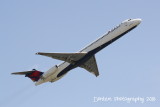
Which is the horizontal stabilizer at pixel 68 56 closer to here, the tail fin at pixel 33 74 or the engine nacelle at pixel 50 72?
the engine nacelle at pixel 50 72

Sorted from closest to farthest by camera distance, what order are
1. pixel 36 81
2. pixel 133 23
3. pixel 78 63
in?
pixel 133 23, pixel 78 63, pixel 36 81

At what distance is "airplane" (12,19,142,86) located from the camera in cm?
5562

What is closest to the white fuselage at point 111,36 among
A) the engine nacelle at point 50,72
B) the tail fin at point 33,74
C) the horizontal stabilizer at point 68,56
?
the horizontal stabilizer at point 68,56

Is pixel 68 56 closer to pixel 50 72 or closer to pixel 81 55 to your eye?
pixel 81 55

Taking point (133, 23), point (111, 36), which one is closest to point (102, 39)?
point (111, 36)

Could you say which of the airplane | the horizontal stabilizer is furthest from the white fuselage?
the horizontal stabilizer

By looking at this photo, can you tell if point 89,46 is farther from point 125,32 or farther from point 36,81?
point 36,81

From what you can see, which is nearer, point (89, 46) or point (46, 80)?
point (89, 46)

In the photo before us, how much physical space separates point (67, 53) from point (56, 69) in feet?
11.5

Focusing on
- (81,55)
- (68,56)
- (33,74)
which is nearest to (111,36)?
(81,55)

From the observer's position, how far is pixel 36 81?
64.0m

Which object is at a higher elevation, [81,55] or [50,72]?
[81,55]

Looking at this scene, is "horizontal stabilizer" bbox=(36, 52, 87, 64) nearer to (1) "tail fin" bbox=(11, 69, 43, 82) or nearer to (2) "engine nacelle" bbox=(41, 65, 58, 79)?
(2) "engine nacelle" bbox=(41, 65, 58, 79)

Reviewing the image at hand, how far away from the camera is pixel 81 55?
57.8m
